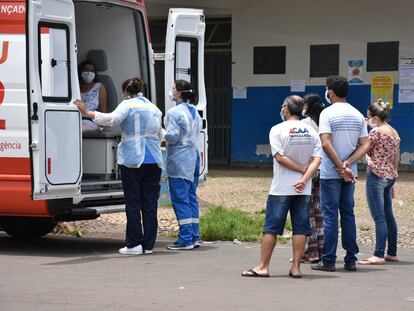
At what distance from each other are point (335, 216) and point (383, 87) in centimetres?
1054

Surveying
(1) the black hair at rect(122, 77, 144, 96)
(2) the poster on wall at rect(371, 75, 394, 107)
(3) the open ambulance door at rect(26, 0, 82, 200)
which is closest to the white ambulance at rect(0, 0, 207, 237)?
(3) the open ambulance door at rect(26, 0, 82, 200)

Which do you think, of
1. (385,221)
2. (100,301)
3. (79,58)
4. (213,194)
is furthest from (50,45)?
(213,194)

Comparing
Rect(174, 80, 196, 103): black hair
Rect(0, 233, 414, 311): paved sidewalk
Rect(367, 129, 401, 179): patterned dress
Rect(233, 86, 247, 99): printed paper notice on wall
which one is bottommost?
Rect(0, 233, 414, 311): paved sidewalk

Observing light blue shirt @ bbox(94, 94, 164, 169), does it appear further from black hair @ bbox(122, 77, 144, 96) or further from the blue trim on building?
the blue trim on building

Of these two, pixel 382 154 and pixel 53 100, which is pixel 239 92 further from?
pixel 53 100

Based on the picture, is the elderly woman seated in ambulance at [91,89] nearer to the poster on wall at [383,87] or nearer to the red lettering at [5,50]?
the red lettering at [5,50]

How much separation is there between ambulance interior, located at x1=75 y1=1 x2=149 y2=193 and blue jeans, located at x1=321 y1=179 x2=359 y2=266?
2957mm

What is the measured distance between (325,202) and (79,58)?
404cm

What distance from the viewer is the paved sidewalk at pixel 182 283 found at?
7531 mm

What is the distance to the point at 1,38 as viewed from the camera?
9773 millimetres

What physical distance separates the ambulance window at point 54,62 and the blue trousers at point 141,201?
42.6 inches

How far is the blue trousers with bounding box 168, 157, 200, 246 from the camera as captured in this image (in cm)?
1062

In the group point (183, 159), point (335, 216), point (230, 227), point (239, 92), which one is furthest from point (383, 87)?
point (335, 216)

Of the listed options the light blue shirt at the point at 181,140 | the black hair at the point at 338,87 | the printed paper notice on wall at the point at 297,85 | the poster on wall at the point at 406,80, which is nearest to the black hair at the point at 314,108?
the black hair at the point at 338,87
